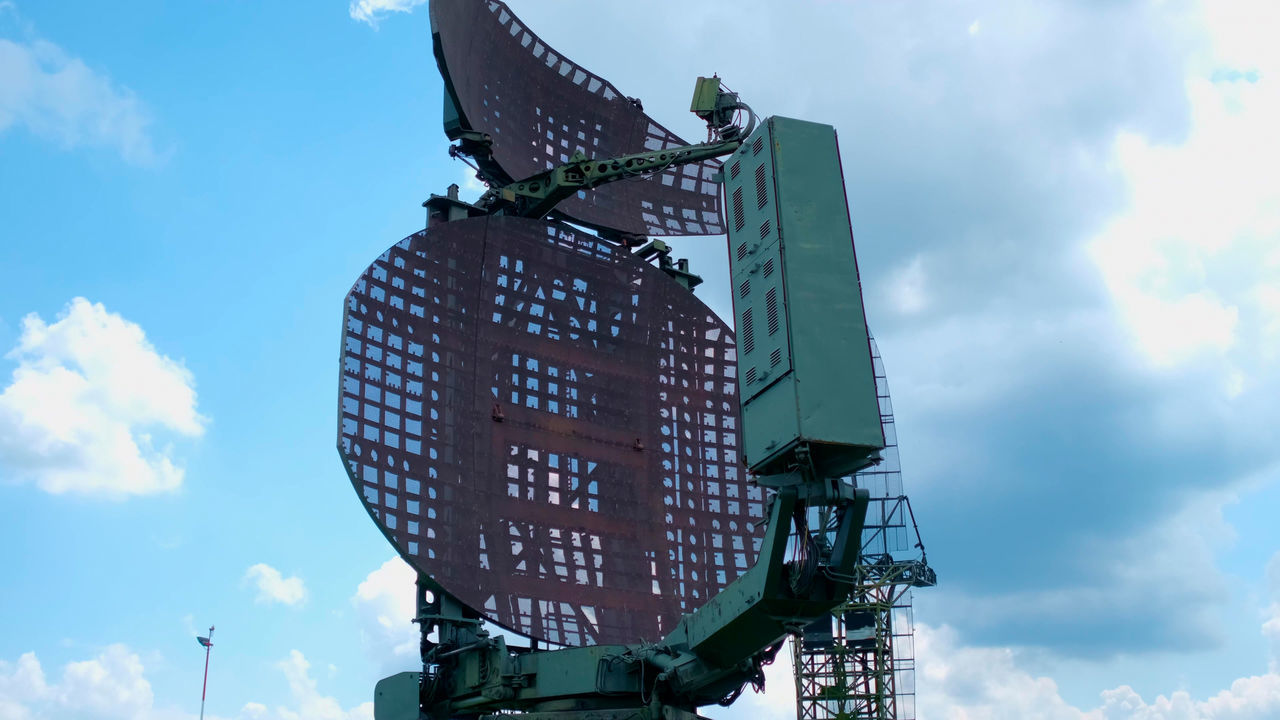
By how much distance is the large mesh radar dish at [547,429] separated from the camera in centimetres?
3209

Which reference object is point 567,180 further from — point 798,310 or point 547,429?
point 798,310

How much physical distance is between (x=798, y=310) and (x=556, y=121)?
72.3 ft

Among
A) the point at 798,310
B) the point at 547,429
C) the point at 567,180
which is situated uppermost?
the point at 567,180

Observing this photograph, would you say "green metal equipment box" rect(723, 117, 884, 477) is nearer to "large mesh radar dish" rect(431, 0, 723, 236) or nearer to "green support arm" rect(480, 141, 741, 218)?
"green support arm" rect(480, 141, 741, 218)

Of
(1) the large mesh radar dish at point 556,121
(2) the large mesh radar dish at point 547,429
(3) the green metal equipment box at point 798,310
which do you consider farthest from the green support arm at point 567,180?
(3) the green metal equipment box at point 798,310

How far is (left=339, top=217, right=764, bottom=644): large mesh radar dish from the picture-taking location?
3209 centimetres

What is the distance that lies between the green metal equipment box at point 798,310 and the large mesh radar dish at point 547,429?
10.6 meters

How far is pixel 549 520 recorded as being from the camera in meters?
36.4

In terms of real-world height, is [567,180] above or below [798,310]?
above

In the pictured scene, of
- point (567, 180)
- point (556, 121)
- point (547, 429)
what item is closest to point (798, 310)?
point (547, 429)

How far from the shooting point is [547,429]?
37.9m

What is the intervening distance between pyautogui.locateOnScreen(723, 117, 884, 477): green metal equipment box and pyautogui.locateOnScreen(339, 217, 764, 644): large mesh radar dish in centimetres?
1064

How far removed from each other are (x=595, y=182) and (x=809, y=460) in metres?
18.6

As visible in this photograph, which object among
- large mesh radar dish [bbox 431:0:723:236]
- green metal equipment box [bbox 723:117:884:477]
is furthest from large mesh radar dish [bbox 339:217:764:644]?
green metal equipment box [bbox 723:117:884:477]
